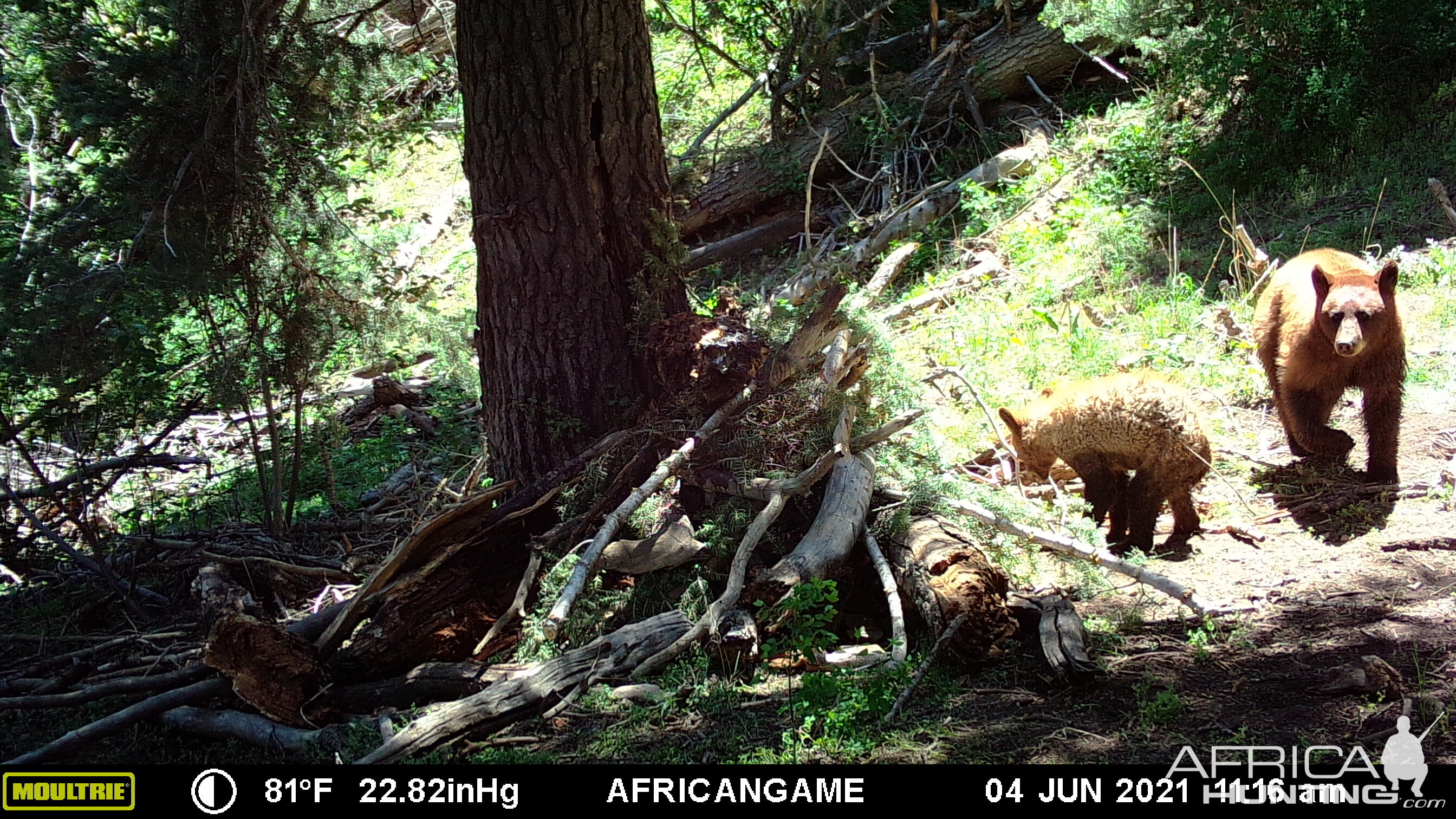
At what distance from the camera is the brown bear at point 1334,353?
464cm

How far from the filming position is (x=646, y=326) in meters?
4.63

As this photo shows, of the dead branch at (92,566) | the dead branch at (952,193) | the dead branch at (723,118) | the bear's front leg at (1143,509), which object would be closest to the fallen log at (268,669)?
the dead branch at (92,566)

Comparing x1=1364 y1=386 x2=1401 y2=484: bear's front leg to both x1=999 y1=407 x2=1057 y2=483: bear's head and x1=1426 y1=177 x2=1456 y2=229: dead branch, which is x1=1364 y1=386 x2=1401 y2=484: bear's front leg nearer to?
x1=999 y1=407 x2=1057 y2=483: bear's head

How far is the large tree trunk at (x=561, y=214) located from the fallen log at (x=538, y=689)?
1.18 metres

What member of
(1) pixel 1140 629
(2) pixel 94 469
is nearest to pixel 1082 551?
(1) pixel 1140 629

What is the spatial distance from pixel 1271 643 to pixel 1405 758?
90 cm

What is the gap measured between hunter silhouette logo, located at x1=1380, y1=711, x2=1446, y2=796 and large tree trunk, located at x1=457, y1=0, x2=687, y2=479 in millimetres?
3184

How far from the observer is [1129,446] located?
14.9ft

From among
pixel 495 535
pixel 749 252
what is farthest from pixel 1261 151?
pixel 495 535

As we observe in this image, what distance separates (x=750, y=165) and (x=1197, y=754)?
869 cm

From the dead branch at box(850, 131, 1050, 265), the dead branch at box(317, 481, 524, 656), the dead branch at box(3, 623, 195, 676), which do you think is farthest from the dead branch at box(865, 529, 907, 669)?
the dead branch at box(850, 131, 1050, 265)

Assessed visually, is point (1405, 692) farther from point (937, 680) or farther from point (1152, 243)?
point (1152, 243)

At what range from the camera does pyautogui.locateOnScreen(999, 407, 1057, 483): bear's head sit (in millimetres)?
4984

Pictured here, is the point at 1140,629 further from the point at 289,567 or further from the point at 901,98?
the point at 901,98
